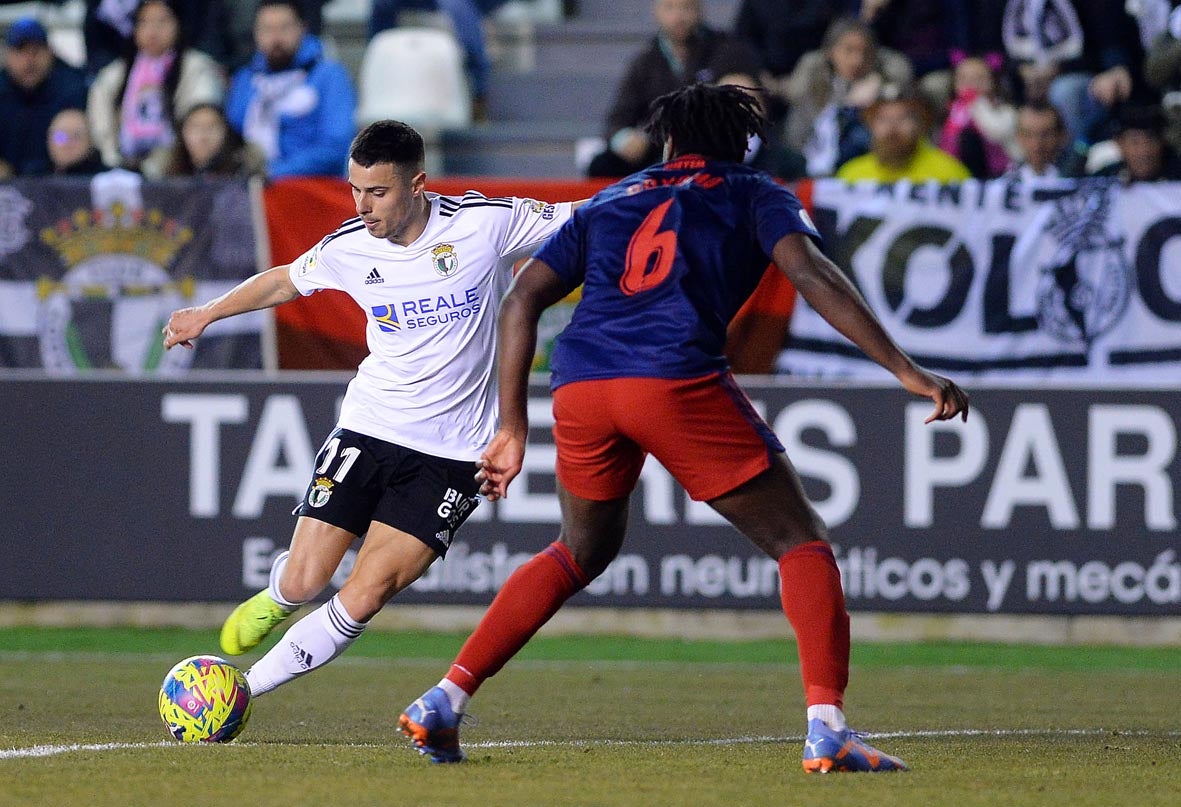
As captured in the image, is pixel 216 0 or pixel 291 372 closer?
pixel 291 372

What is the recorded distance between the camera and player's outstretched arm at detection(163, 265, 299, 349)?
6496 millimetres

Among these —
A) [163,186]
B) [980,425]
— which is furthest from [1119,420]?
[163,186]

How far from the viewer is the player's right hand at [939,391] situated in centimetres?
532

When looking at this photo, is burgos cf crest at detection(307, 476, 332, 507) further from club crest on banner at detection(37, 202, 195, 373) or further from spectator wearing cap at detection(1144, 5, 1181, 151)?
spectator wearing cap at detection(1144, 5, 1181, 151)

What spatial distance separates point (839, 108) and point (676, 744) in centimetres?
722

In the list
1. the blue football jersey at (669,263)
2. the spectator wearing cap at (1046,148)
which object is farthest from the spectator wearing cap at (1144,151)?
the blue football jersey at (669,263)

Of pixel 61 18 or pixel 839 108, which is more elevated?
pixel 61 18

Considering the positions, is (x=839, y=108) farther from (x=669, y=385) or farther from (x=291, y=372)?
(x=669, y=385)

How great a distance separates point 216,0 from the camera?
15039 mm

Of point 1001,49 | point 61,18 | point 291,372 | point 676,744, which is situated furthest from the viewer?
point 61,18

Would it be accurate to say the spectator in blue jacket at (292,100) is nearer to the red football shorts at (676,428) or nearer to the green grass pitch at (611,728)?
the green grass pitch at (611,728)

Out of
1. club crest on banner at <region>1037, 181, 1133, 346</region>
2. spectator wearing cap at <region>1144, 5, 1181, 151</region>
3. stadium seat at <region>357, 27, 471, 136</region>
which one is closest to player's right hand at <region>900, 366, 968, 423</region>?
club crest on banner at <region>1037, 181, 1133, 346</region>

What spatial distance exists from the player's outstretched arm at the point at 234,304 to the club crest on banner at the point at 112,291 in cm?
481

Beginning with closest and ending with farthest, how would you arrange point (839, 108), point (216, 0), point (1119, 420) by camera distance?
point (1119, 420) → point (839, 108) → point (216, 0)
